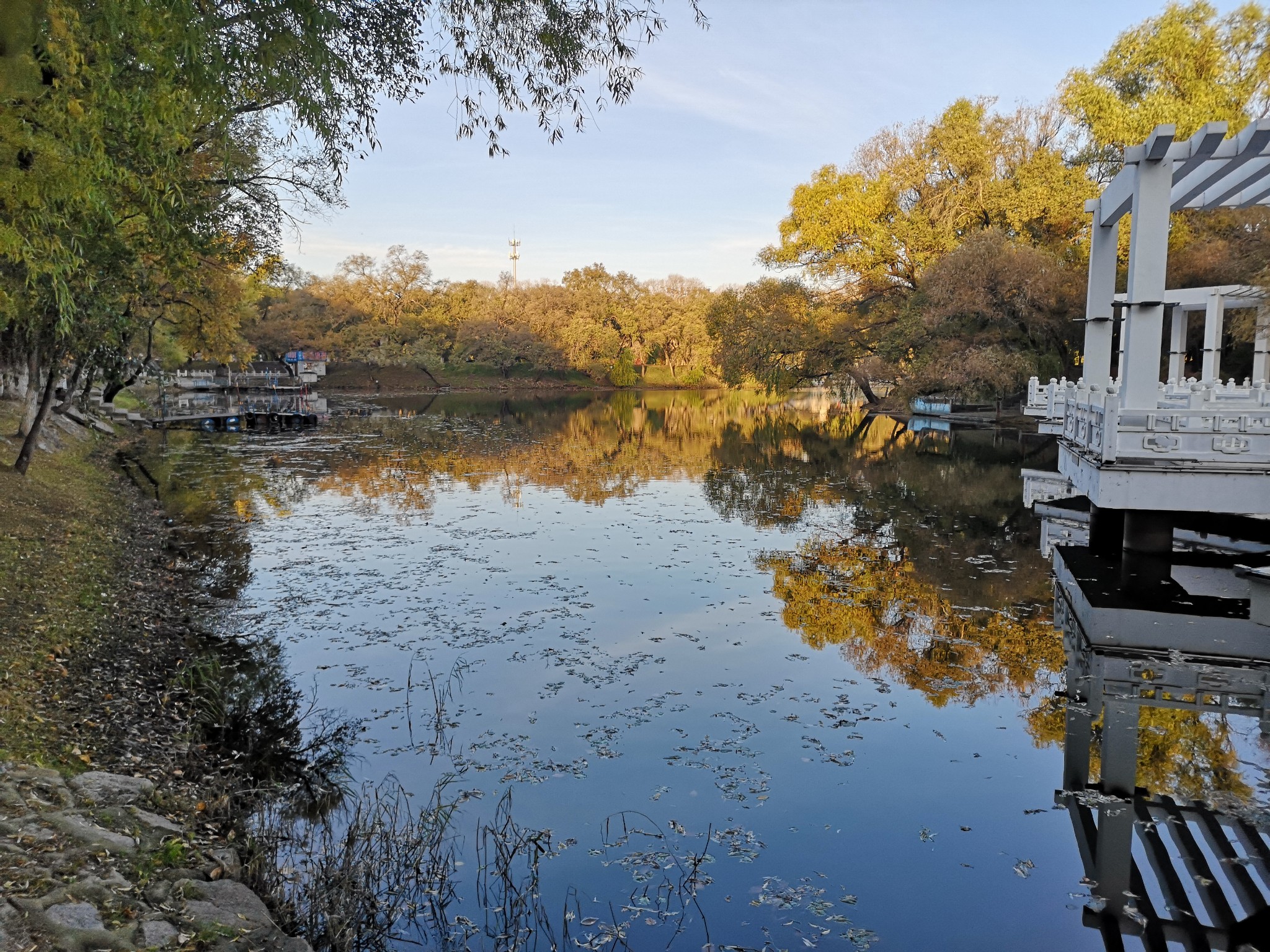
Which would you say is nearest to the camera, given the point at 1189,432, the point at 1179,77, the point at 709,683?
the point at 709,683

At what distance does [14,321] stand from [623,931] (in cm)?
1418

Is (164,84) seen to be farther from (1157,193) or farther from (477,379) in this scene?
(477,379)

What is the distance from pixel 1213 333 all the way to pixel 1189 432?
31.1 feet

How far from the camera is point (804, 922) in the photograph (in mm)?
5059

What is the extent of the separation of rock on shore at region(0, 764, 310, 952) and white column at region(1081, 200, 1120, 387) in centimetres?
1408

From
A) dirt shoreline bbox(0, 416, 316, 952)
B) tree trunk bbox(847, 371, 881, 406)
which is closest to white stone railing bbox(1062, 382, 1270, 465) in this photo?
dirt shoreline bbox(0, 416, 316, 952)

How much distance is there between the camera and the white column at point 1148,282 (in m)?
11.3

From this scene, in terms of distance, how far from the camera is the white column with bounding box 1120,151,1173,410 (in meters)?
11.3

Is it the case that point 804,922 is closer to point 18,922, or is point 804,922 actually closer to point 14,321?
point 18,922

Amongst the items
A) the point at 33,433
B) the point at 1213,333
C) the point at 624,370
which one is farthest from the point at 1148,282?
the point at 624,370

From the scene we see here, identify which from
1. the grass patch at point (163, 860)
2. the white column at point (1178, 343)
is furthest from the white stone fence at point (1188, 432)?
the grass patch at point (163, 860)

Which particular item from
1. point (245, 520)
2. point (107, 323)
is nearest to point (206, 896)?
point (107, 323)

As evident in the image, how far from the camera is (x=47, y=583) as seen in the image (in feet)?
32.3

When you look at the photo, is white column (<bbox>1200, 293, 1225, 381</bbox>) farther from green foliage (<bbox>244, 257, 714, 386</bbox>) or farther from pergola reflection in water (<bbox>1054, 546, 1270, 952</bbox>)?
green foliage (<bbox>244, 257, 714, 386</bbox>)
